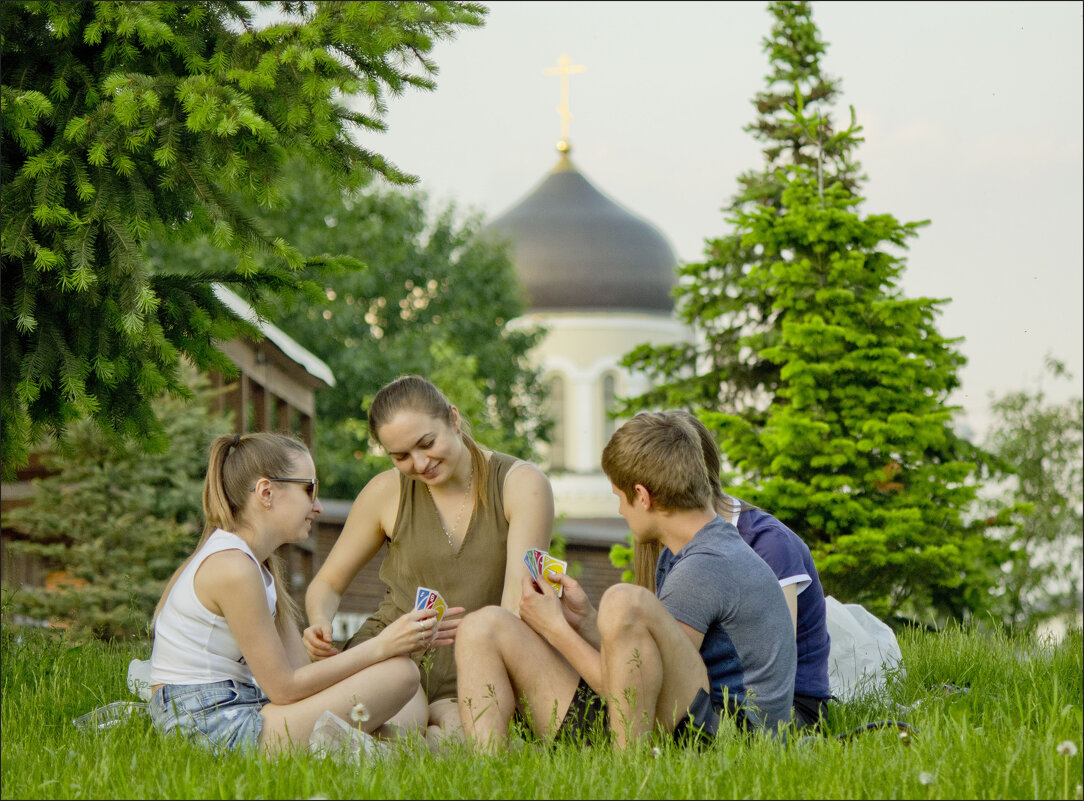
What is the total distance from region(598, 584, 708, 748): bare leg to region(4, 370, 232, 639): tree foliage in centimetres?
935

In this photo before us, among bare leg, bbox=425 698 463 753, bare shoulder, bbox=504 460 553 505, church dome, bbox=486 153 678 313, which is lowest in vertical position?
bare leg, bbox=425 698 463 753

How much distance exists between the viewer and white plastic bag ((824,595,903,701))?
4926 mm

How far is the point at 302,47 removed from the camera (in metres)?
5.14

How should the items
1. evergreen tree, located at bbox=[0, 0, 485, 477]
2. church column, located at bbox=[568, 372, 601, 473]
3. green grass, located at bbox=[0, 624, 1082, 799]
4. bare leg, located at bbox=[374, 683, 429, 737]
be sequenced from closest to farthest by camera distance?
1. green grass, located at bbox=[0, 624, 1082, 799]
2. bare leg, located at bbox=[374, 683, 429, 737]
3. evergreen tree, located at bbox=[0, 0, 485, 477]
4. church column, located at bbox=[568, 372, 601, 473]

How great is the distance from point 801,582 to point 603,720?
2.45ft

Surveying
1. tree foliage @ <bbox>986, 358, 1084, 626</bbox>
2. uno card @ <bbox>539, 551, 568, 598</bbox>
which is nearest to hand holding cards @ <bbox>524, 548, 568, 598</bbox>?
uno card @ <bbox>539, 551, 568, 598</bbox>

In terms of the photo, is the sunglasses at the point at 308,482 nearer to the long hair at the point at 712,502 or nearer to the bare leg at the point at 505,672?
the bare leg at the point at 505,672

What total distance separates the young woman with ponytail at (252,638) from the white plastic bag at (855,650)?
1796 mm

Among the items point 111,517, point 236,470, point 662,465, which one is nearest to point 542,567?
point 662,465

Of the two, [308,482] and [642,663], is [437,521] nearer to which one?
[308,482]

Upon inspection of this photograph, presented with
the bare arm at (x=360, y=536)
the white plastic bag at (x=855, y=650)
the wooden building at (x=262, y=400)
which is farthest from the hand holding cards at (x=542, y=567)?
the wooden building at (x=262, y=400)

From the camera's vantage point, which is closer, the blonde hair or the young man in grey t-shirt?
the young man in grey t-shirt

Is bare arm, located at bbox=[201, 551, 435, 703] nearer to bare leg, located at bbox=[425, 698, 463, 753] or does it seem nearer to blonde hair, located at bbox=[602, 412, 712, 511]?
bare leg, located at bbox=[425, 698, 463, 753]

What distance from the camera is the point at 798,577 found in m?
3.80
